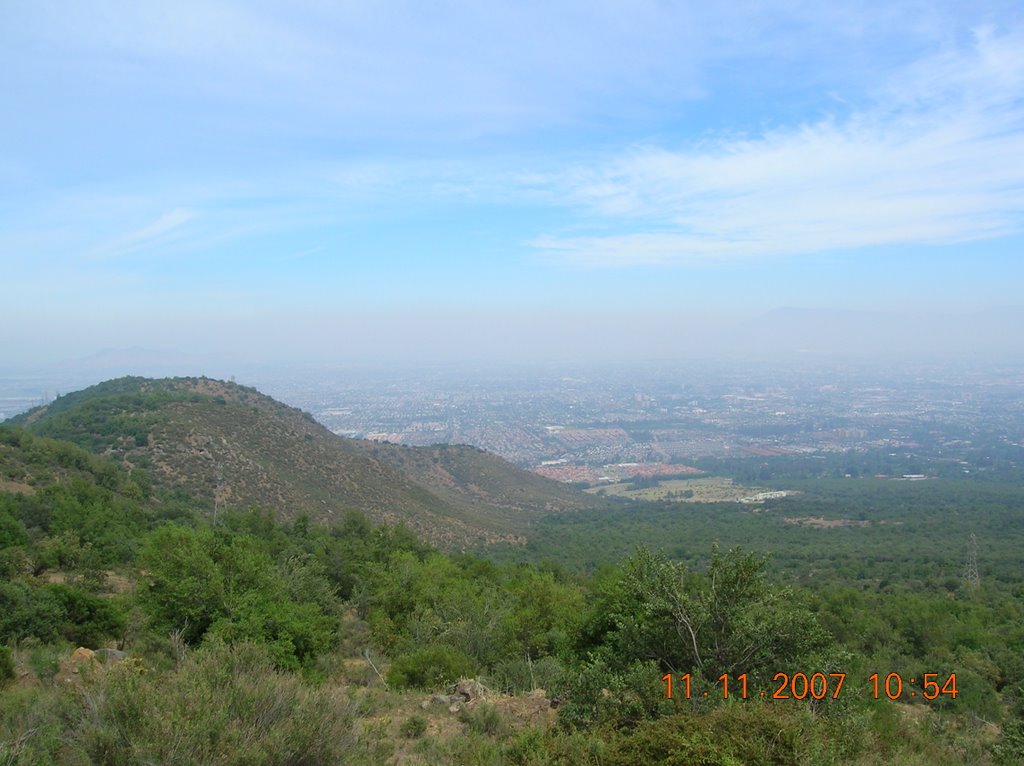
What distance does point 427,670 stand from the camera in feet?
41.6

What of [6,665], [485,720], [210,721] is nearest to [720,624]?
[485,720]

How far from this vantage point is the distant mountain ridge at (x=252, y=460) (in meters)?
38.9

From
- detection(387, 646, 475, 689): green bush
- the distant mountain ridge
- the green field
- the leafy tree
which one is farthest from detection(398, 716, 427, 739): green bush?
the green field

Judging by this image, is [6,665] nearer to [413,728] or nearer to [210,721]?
→ [210,721]

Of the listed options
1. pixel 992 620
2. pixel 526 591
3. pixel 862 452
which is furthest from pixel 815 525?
pixel 862 452

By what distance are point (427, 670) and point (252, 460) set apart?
3436 centimetres

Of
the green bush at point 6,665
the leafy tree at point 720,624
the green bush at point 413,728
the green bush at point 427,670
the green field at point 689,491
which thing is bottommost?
the green field at point 689,491

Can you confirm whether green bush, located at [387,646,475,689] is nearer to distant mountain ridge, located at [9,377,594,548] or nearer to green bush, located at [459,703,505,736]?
green bush, located at [459,703,505,736]

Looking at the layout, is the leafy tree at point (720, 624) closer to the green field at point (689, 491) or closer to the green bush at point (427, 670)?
the green bush at point (427, 670)

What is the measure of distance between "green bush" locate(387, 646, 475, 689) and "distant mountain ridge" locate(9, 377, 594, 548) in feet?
79.5

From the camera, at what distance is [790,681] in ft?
26.3

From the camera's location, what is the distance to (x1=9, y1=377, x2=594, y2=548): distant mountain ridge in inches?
1532

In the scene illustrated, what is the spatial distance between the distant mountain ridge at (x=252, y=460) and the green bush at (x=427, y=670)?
24.2 m

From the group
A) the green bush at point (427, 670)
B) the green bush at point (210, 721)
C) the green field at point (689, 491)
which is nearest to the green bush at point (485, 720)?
the green bush at point (427, 670)
